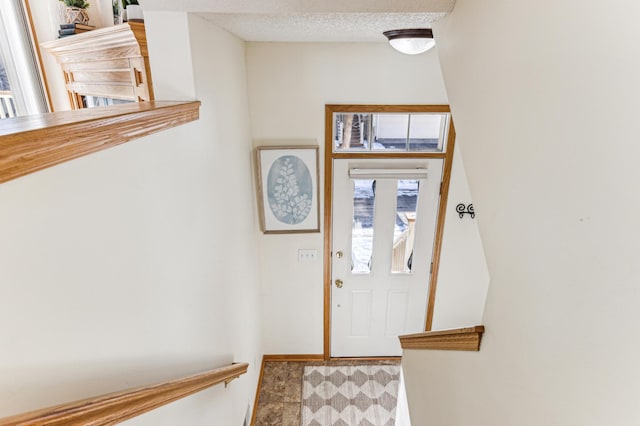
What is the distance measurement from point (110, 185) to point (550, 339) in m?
1.00

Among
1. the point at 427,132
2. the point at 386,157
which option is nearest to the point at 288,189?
the point at 386,157

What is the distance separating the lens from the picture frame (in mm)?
2891

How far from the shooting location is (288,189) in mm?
2990

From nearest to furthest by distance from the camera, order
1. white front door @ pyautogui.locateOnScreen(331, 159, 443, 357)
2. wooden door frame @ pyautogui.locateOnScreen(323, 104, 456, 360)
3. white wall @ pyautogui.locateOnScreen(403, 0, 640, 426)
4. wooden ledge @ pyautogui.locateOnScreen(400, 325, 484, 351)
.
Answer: white wall @ pyautogui.locateOnScreen(403, 0, 640, 426)
wooden ledge @ pyautogui.locateOnScreen(400, 325, 484, 351)
wooden door frame @ pyautogui.locateOnScreen(323, 104, 456, 360)
white front door @ pyautogui.locateOnScreen(331, 159, 443, 357)

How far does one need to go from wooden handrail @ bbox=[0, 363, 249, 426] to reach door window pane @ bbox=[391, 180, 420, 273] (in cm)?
224

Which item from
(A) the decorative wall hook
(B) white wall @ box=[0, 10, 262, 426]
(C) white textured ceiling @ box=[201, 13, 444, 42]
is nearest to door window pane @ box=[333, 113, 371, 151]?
(C) white textured ceiling @ box=[201, 13, 444, 42]

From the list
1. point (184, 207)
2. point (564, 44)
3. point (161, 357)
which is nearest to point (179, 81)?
point (184, 207)

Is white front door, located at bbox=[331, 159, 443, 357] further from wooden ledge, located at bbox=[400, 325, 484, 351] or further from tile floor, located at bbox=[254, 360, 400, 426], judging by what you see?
wooden ledge, located at bbox=[400, 325, 484, 351]

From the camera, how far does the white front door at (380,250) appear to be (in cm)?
300

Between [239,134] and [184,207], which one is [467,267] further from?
[184,207]

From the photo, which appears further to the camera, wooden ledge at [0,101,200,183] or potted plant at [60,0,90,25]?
potted plant at [60,0,90,25]

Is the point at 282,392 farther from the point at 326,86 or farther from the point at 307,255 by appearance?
the point at 326,86

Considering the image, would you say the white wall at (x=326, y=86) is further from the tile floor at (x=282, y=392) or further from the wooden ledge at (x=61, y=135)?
the wooden ledge at (x=61, y=135)

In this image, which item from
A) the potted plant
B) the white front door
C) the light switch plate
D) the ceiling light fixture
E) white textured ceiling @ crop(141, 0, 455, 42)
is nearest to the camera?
white textured ceiling @ crop(141, 0, 455, 42)
